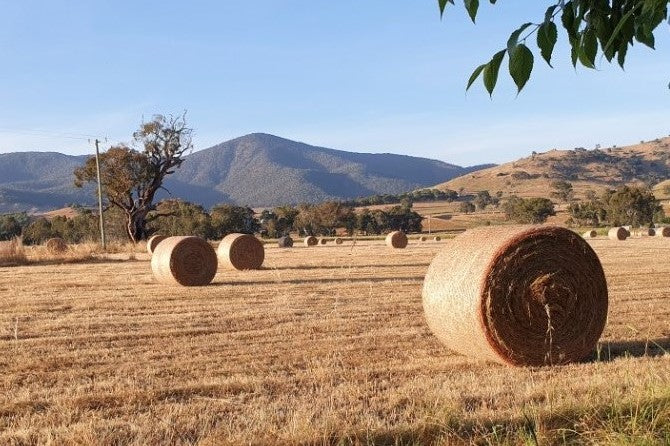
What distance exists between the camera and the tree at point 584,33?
270 cm

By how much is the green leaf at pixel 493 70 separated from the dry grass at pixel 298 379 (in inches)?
99.6

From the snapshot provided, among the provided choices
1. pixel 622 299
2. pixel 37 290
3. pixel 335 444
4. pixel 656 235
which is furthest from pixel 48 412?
pixel 656 235

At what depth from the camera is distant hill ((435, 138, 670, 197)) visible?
13088cm

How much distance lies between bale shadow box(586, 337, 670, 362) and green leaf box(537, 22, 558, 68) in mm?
6432

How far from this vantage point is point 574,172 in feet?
467

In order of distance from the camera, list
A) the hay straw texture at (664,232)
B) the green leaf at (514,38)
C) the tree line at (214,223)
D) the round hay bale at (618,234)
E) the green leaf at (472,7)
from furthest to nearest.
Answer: the tree line at (214,223) < the hay straw texture at (664,232) < the round hay bale at (618,234) < the green leaf at (472,7) < the green leaf at (514,38)

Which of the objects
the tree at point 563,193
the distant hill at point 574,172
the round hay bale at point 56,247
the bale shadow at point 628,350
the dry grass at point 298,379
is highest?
the distant hill at point 574,172

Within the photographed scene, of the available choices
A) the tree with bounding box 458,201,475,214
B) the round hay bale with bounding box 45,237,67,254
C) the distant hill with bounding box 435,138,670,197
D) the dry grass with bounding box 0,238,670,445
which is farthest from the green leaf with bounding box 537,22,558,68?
the distant hill with bounding box 435,138,670,197

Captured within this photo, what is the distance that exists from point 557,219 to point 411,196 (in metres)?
49.6

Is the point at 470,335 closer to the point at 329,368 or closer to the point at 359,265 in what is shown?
the point at 329,368

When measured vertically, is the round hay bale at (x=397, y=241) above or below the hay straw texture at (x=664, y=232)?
above

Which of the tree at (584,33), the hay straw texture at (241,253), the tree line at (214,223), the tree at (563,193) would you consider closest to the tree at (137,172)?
the tree line at (214,223)

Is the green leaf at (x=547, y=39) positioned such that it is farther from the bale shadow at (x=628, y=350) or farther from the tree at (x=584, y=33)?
the bale shadow at (x=628, y=350)

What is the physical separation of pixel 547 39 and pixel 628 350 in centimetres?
730
